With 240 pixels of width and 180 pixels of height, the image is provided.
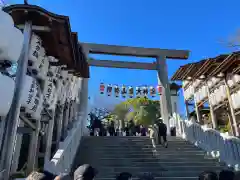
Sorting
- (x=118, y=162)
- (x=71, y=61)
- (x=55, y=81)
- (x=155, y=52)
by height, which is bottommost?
(x=118, y=162)

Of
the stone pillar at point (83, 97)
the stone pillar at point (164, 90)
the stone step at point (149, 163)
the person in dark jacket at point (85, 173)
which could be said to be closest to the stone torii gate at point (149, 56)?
Answer: the stone pillar at point (164, 90)

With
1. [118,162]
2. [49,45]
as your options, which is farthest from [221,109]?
[49,45]

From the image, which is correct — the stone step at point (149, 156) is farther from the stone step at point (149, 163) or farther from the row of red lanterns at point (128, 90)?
the row of red lanterns at point (128, 90)

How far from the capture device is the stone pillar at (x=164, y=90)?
13523 mm

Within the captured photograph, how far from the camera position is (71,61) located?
26.6 ft

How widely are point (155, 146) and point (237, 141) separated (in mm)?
2771

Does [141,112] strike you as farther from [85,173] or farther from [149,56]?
[85,173]

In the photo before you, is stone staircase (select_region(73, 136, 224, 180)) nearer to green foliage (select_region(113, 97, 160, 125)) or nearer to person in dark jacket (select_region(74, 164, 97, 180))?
person in dark jacket (select_region(74, 164, 97, 180))

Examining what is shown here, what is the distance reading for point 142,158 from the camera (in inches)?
304

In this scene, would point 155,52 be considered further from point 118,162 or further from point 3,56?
point 3,56

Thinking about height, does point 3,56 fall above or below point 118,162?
above

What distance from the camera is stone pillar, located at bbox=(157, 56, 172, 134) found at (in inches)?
532

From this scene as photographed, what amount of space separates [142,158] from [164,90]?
690 centimetres

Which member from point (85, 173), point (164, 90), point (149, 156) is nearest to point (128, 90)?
point (164, 90)
